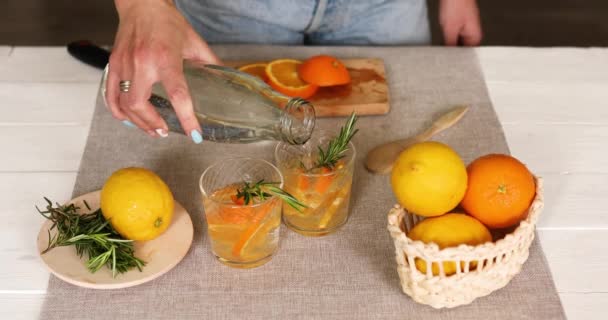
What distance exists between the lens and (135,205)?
3.12 feet

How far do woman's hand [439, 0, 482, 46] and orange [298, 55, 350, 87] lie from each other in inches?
18.5

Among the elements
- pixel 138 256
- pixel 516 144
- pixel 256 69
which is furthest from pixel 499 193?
pixel 256 69

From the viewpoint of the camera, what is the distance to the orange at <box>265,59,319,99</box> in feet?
4.19

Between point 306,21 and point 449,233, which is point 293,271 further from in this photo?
point 306,21

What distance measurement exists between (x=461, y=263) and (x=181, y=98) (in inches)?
15.8

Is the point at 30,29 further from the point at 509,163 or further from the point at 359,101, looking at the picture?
the point at 509,163

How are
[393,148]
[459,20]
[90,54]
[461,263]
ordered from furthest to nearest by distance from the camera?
[459,20]
[90,54]
[393,148]
[461,263]

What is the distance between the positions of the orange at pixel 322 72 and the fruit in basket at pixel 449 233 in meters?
0.44

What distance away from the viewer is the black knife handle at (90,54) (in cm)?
142

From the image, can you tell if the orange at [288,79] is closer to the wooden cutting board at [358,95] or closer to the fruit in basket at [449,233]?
the wooden cutting board at [358,95]

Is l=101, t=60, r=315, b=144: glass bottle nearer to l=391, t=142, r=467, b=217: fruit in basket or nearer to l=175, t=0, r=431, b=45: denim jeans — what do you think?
l=391, t=142, r=467, b=217: fruit in basket

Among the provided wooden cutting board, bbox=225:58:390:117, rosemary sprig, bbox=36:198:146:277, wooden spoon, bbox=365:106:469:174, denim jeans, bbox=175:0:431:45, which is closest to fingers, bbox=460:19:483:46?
denim jeans, bbox=175:0:431:45

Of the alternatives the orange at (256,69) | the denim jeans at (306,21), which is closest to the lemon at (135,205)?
the orange at (256,69)

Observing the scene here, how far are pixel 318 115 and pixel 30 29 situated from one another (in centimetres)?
222
